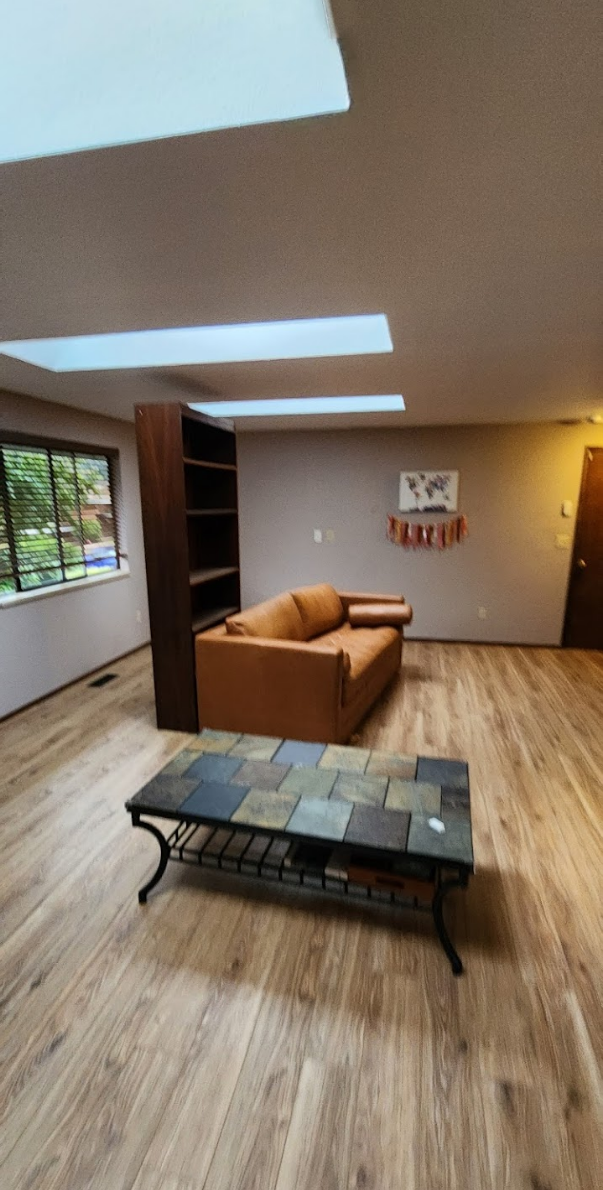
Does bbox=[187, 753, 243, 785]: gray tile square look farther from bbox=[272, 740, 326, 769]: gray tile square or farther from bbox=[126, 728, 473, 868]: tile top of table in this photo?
bbox=[272, 740, 326, 769]: gray tile square

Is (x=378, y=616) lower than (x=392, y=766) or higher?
higher

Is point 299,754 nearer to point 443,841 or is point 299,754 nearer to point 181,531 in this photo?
point 443,841

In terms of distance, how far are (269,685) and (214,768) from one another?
0.88 m

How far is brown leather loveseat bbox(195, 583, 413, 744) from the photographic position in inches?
107

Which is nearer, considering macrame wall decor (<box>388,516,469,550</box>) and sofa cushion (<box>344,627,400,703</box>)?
sofa cushion (<box>344,627,400,703</box>)

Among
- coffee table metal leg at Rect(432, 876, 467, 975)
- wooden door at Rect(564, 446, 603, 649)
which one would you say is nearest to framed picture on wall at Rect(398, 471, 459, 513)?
wooden door at Rect(564, 446, 603, 649)

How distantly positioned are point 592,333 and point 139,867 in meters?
2.92

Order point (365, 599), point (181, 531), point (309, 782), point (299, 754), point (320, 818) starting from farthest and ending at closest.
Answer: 1. point (365, 599)
2. point (181, 531)
3. point (299, 754)
4. point (309, 782)
5. point (320, 818)

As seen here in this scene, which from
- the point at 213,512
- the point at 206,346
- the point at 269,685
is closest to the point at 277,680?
the point at 269,685

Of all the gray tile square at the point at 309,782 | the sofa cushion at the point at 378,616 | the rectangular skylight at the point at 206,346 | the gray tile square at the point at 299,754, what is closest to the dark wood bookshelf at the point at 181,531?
the rectangular skylight at the point at 206,346

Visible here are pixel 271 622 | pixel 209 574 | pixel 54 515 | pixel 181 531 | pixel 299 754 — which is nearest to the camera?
pixel 299 754

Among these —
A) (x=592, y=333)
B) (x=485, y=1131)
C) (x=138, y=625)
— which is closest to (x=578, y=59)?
(x=592, y=333)

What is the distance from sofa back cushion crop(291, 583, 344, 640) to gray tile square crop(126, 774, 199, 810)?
72.4 inches

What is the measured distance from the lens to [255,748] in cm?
216
